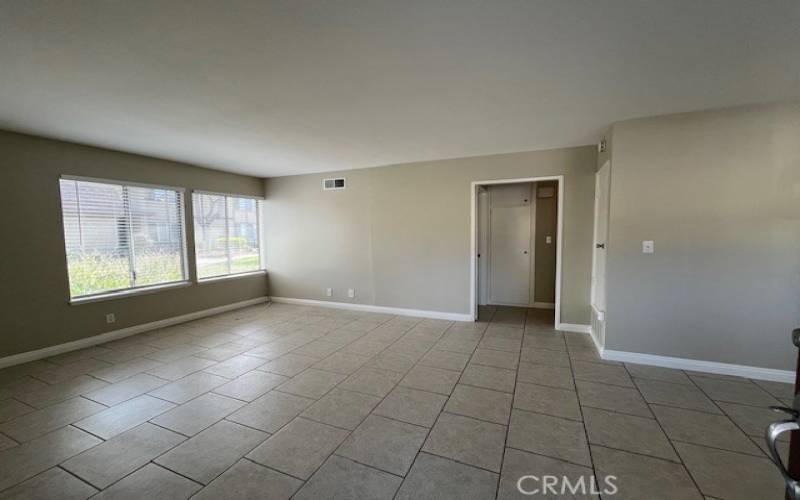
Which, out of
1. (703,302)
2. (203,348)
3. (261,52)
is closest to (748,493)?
(703,302)

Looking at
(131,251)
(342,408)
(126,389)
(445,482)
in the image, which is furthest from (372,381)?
(131,251)

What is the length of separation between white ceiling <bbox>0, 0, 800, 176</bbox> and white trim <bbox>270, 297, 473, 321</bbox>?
2.79 metres

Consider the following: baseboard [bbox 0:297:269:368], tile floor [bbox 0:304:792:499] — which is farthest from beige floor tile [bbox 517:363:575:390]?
baseboard [bbox 0:297:269:368]

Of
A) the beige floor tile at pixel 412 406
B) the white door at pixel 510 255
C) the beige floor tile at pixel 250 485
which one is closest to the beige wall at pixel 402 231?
the white door at pixel 510 255

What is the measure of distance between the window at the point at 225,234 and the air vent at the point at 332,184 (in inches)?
63.8

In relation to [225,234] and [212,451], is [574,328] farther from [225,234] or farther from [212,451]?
[225,234]

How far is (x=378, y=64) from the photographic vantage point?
2.13 m

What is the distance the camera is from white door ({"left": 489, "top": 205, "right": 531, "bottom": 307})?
5.73 metres

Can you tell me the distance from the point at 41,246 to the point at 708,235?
7064mm

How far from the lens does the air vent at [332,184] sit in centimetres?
567

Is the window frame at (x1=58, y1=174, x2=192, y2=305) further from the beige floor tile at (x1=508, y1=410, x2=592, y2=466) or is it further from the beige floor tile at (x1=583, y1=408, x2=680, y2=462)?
the beige floor tile at (x1=583, y1=408, x2=680, y2=462)

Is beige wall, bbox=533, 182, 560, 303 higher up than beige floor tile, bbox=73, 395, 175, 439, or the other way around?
beige wall, bbox=533, 182, 560, 303

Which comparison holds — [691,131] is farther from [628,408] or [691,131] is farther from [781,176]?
[628,408]

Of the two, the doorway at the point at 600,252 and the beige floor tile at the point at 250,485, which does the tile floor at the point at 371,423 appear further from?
the doorway at the point at 600,252
